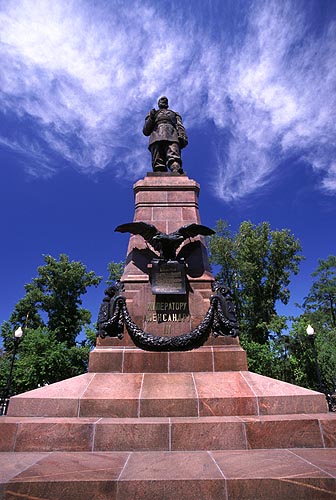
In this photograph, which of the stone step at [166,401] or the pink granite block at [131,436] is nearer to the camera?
the pink granite block at [131,436]

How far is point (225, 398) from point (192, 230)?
12.0 feet

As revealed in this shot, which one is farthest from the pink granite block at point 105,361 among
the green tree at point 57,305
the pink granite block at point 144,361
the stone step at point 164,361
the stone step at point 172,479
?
the green tree at point 57,305

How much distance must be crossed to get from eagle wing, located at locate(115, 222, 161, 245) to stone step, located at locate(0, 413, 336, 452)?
412 cm

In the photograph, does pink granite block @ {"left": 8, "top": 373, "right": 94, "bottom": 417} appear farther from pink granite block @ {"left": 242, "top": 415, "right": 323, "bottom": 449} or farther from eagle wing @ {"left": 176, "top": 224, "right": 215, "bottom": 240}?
eagle wing @ {"left": 176, "top": 224, "right": 215, "bottom": 240}

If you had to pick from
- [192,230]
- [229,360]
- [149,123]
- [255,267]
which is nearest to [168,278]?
[192,230]

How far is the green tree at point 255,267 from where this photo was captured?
93.9ft

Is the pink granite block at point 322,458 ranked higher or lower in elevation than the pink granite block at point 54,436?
lower

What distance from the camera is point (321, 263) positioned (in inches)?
1559

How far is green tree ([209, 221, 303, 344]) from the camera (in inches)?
1126

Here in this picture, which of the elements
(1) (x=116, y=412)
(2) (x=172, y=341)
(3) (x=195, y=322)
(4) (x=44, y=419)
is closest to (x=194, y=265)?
(3) (x=195, y=322)

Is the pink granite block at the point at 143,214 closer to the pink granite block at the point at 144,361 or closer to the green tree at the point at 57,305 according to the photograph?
the pink granite block at the point at 144,361

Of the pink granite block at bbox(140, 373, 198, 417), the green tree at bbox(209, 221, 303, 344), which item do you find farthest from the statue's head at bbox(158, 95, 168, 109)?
the green tree at bbox(209, 221, 303, 344)

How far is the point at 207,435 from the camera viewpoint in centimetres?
415

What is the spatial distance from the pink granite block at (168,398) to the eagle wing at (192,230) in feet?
10.6
